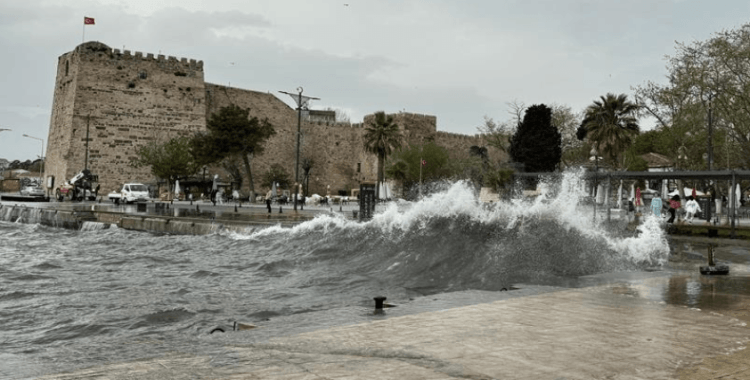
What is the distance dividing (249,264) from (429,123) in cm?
4708

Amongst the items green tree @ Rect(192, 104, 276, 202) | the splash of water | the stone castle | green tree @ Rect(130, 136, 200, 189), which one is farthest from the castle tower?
the splash of water

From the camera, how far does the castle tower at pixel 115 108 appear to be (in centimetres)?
4366

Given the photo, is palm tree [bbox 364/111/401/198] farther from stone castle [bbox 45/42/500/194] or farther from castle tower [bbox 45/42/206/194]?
castle tower [bbox 45/42/206/194]

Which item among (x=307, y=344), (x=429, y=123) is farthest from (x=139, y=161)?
(x=307, y=344)

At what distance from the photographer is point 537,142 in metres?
46.9

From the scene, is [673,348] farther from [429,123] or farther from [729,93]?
[429,123]

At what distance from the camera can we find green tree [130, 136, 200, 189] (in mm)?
43125

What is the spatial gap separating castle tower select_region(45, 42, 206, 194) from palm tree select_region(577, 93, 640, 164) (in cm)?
2866

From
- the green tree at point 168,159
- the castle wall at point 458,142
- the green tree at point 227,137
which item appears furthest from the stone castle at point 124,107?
the castle wall at point 458,142

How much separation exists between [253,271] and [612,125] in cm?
3671

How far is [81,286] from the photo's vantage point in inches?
433

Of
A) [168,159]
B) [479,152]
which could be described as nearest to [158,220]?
[168,159]

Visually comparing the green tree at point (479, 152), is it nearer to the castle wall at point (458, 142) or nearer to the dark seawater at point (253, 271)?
the castle wall at point (458, 142)

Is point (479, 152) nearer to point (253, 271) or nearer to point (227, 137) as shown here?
point (227, 137)
